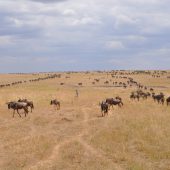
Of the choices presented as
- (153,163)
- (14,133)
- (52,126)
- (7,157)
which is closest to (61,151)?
(7,157)

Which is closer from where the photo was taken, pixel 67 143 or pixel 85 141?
pixel 67 143

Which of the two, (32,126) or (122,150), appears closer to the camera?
(122,150)

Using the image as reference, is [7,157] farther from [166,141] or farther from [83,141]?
[166,141]

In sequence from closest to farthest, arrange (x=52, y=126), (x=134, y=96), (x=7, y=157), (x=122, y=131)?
1. (x=7, y=157)
2. (x=122, y=131)
3. (x=52, y=126)
4. (x=134, y=96)

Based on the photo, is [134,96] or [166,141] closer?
[166,141]

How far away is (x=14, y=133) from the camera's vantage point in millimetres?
29344

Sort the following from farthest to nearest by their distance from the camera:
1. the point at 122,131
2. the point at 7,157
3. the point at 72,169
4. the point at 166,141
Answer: the point at 122,131, the point at 166,141, the point at 7,157, the point at 72,169

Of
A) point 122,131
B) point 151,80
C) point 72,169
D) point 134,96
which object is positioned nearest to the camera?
point 72,169

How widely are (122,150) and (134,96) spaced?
31.6m

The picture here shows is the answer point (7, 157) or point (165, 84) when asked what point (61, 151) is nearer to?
point (7, 157)

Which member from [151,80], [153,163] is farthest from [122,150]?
[151,80]

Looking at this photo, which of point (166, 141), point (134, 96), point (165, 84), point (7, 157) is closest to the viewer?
point (7, 157)

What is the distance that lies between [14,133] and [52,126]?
11.5 feet

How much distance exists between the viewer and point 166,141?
81.0 feet
